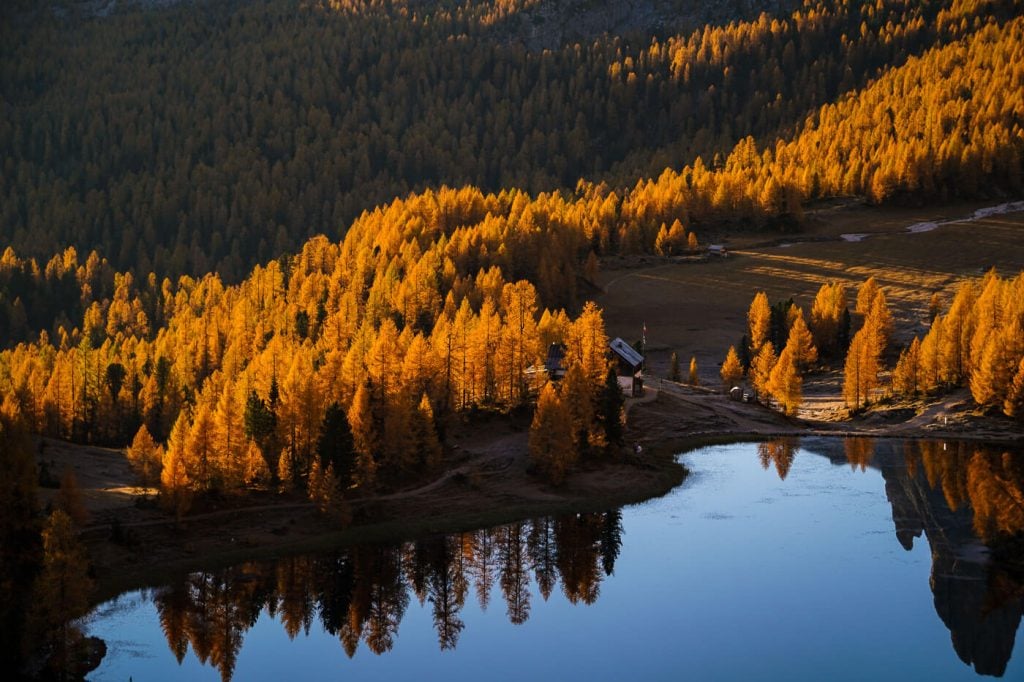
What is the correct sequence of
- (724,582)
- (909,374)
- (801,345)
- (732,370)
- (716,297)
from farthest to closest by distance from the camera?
1. (716,297)
2. (801,345)
3. (732,370)
4. (909,374)
5. (724,582)

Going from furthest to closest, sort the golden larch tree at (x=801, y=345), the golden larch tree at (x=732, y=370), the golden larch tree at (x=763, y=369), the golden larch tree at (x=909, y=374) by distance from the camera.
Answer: the golden larch tree at (x=801, y=345)
the golden larch tree at (x=732, y=370)
the golden larch tree at (x=763, y=369)
the golden larch tree at (x=909, y=374)

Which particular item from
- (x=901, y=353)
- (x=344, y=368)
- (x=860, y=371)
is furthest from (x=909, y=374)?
(x=344, y=368)

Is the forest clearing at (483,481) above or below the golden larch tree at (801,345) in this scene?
below

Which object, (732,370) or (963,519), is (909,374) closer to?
(732,370)

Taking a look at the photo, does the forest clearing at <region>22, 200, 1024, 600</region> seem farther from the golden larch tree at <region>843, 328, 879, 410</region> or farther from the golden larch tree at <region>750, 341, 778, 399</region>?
the golden larch tree at <region>750, 341, 778, 399</region>

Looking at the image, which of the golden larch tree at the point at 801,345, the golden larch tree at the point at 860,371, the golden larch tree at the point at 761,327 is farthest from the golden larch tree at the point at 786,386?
the golden larch tree at the point at 761,327

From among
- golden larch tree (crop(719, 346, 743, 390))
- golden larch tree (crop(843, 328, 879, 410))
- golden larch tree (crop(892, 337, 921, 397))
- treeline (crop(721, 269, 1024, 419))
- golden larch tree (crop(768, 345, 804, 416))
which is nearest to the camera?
treeline (crop(721, 269, 1024, 419))

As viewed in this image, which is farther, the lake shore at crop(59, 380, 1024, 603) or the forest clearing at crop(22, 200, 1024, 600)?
the forest clearing at crop(22, 200, 1024, 600)

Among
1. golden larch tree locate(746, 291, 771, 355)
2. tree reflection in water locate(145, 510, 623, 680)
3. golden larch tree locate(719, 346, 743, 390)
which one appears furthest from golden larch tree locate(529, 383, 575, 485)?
golden larch tree locate(746, 291, 771, 355)

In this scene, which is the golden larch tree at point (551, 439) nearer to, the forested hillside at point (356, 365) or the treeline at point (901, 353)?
the forested hillside at point (356, 365)
